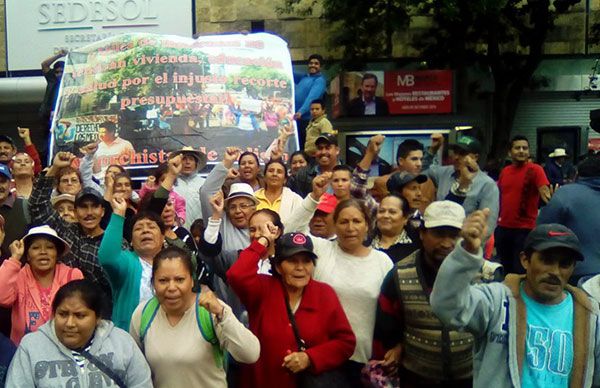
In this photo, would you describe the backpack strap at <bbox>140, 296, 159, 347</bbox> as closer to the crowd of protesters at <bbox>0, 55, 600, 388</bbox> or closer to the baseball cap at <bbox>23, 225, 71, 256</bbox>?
the crowd of protesters at <bbox>0, 55, 600, 388</bbox>

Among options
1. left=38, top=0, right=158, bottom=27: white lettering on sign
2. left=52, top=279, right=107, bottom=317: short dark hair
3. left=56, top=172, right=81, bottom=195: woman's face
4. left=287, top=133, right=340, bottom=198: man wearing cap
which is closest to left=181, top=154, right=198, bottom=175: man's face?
left=287, top=133, right=340, bottom=198: man wearing cap

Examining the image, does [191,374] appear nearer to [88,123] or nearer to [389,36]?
[88,123]

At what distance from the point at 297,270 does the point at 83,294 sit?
1.22 m

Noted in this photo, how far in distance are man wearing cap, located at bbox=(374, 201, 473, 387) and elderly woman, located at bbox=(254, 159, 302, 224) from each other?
2.30 meters

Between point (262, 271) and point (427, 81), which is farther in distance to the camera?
point (427, 81)

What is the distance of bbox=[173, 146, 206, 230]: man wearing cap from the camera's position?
25.7 feet

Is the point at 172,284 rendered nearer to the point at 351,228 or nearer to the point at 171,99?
the point at 351,228

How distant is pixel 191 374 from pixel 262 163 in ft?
16.4

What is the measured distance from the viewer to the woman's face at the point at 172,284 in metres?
4.43

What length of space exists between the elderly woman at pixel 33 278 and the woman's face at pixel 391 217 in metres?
2.00

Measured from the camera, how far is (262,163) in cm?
922

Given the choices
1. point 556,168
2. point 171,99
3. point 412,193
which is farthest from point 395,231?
point 556,168

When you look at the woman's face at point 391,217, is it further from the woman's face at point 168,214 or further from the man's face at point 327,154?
the man's face at point 327,154

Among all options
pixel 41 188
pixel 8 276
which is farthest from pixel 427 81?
pixel 8 276
